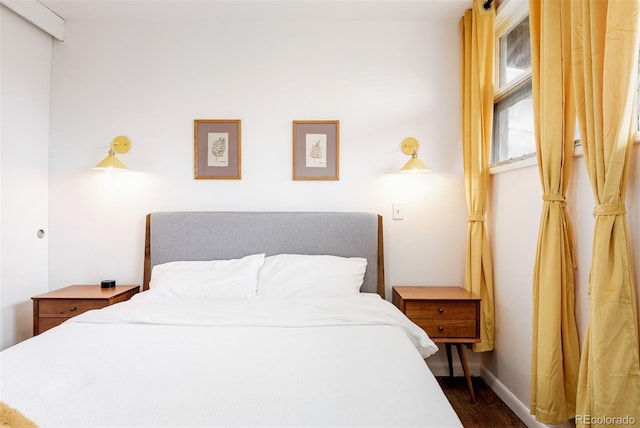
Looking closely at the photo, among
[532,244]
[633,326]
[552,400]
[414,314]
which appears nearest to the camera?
[633,326]

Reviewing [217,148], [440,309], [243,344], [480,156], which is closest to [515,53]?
[480,156]

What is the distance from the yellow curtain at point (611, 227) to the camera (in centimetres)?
118

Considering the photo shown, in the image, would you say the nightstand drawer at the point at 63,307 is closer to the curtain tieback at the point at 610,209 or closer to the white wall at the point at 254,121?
the white wall at the point at 254,121

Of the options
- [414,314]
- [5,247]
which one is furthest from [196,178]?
[414,314]

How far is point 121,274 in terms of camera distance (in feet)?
8.43

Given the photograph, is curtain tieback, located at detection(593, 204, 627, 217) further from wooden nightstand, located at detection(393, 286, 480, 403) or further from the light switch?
A: the light switch

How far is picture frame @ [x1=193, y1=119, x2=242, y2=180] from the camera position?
8.34ft

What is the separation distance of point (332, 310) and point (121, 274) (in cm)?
176

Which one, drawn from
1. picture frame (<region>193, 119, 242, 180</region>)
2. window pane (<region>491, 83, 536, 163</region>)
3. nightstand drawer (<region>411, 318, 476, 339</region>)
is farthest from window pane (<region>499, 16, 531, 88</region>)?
picture frame (<region>193, 119, 242, 180</region>)

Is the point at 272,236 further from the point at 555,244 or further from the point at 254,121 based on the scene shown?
the point at 555,244

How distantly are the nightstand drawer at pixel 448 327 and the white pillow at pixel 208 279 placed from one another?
1083 millimetres

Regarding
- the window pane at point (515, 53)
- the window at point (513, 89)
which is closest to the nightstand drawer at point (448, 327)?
the window at point (513, 89)

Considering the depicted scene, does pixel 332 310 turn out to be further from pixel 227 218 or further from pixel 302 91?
pixel 302 91

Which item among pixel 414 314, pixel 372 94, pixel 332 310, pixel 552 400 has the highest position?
pixel 372 94
